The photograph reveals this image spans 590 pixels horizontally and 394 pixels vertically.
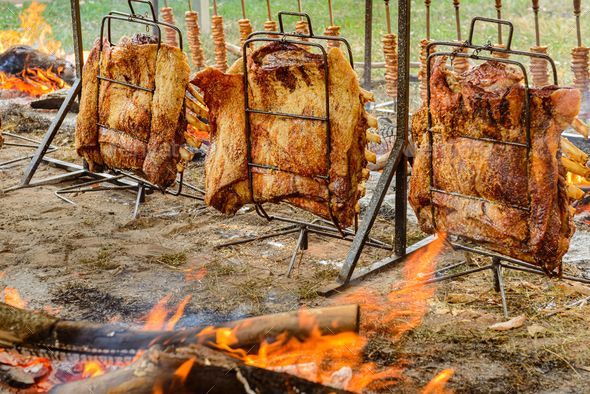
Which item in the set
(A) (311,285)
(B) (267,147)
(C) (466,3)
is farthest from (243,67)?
(C) (466,3)

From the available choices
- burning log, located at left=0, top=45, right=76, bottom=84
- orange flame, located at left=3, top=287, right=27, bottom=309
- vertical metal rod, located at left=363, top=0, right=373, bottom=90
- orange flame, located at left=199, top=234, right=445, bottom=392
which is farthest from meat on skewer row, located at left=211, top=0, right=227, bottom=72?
orange flame, located at left=199, top=234, right=445, bottom=392

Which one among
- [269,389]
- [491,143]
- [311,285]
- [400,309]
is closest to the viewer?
[269,389]

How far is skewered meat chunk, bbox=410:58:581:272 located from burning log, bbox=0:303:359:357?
52.5 inches

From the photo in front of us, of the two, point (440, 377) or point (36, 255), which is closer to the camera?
point (440, 377)

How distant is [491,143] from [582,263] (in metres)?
1.91

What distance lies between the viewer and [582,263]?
669 centimetres

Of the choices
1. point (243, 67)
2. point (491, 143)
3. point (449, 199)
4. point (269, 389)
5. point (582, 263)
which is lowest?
point (582, 263)

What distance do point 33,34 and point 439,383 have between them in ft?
54.3

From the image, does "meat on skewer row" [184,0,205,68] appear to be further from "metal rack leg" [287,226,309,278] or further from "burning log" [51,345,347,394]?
"burning log" [51,345,347,394]

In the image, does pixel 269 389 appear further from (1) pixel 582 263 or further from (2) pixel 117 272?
(1) pixel 582 263

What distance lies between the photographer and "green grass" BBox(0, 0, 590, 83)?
18.1 meters

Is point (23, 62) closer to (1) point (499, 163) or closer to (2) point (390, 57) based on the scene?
(2) point (390, 57)

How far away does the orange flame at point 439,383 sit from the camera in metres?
4.66

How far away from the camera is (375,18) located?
21016 mm
